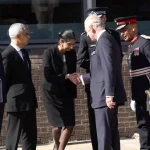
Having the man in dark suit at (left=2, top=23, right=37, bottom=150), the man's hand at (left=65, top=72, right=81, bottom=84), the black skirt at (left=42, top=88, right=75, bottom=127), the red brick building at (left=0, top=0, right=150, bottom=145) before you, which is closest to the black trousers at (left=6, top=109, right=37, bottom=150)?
the man in dark suit at (left=2, top=23, right=37, bottom=150)

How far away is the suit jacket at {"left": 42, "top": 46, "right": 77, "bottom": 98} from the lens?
23.2ft

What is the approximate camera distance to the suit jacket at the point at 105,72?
6113 millimetres

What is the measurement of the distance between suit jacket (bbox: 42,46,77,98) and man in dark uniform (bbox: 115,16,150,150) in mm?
812

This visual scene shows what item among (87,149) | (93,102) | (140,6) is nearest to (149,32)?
(140,6)

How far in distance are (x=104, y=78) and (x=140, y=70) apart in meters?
0.84

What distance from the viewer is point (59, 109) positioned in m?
7.22

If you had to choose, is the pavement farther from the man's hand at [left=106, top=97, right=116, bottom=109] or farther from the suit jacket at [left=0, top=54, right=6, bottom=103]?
the man's hand at [left=106, top=97, right=116, bottom=109]

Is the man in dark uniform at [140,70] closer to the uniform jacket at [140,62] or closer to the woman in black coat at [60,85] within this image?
the uniform jacket at [140,62]

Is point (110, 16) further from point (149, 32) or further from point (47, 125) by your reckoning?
point (47, 125)

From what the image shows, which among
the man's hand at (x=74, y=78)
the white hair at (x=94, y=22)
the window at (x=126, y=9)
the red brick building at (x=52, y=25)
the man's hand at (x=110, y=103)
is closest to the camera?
the man's hand at (x=110, y=103)

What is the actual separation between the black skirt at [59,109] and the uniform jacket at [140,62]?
904 mm

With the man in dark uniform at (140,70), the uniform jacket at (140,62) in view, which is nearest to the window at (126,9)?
the man in dark uniform at (140,70)

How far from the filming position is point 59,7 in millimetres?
8578

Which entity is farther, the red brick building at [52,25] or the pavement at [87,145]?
the red brick building at [52,25]
